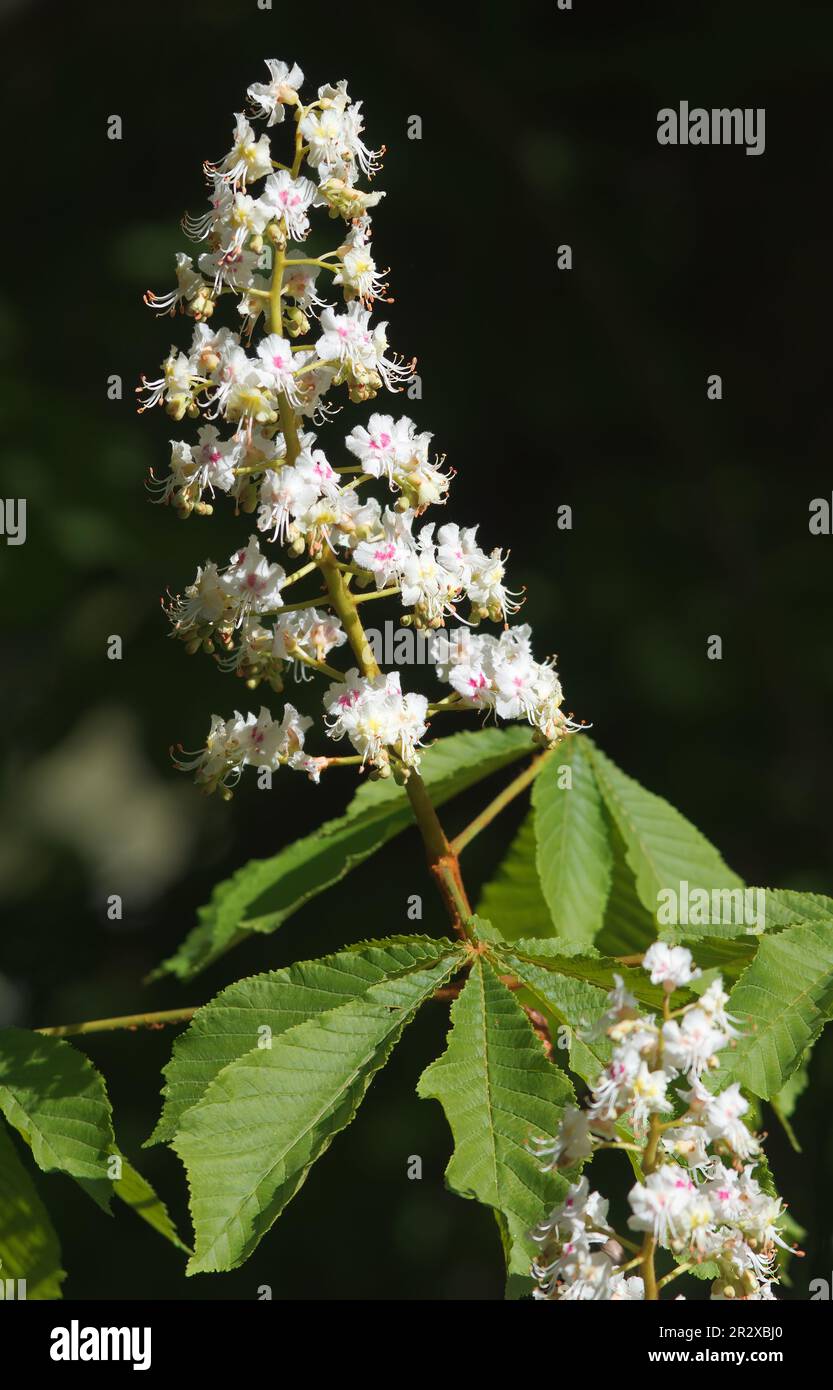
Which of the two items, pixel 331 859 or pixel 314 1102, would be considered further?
pixel 331 859

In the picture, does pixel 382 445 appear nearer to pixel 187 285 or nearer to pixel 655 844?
pixel 187 285

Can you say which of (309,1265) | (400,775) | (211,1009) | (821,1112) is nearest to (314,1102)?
(211,1009)

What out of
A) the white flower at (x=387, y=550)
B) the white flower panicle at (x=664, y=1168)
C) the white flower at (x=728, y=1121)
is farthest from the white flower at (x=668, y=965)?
the white flower at (x=387, y=550)

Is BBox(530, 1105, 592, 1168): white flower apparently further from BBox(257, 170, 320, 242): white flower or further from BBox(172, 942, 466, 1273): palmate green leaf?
BBox(257, 170, 320, 242): white flower

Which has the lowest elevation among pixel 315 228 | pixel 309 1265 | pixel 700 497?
pixel 309 1265

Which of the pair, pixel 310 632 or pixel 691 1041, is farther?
pixel 310 632

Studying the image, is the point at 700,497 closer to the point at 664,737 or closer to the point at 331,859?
the point at 664,737

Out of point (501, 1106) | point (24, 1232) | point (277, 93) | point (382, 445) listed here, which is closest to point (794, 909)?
point (501, 1106)
